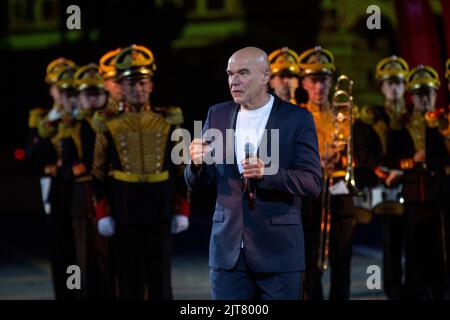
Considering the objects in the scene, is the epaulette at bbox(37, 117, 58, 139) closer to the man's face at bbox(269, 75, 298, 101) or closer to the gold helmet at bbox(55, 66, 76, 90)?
the gold helmet at bbox(55, 66, 76, 90)

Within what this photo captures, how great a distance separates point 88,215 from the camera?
12273 millimetres

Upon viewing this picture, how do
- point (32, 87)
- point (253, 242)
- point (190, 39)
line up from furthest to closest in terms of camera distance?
point (190, 39), point (32, 87), point (253, 242)

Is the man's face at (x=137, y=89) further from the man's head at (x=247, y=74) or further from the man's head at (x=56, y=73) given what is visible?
the man's head at (x=247, y=74)

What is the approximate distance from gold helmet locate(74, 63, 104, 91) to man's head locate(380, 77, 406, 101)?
300 cm

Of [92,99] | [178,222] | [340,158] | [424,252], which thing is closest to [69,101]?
[92,99]

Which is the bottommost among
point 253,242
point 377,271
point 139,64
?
point 377,271

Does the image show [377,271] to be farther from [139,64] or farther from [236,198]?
[236,198]

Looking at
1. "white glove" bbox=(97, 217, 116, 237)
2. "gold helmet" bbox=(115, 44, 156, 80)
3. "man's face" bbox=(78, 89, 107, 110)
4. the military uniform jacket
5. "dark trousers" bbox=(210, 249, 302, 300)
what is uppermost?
"gold helmet" bbox=(115, 44, 156, 80)

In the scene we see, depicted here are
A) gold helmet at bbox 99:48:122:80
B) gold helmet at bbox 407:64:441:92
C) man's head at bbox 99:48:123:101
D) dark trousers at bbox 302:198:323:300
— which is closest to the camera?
man's head at bbox 99:48:123:101

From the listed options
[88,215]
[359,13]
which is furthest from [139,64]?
[359,13]

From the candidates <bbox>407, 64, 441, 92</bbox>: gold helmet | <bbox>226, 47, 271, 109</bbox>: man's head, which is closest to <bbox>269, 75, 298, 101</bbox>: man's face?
<bbox>407, 64, 441, 92</bbox>: gold helmet

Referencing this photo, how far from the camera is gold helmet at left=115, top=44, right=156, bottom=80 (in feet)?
36.7
